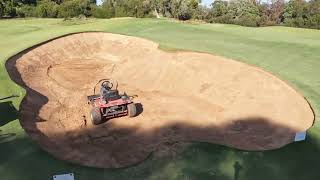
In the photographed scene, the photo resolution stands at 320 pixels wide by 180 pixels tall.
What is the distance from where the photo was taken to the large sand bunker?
19.8 m

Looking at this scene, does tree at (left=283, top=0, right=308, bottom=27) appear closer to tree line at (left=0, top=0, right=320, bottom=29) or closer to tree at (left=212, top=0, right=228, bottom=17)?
tree line at (left=0, top=0, right=320, bottom=29)

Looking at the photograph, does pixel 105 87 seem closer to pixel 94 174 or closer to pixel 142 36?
pixel 94 174

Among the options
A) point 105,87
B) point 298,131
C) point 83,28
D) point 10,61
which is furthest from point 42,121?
point 83,28

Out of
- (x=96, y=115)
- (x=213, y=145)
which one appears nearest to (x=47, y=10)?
(x=96, y=115)

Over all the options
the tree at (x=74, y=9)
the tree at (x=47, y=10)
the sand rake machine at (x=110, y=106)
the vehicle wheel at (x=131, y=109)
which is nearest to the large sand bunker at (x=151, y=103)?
the vehicle wheel at (x=131, y=109)

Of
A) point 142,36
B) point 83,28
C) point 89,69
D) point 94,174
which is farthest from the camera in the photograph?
point 83,28

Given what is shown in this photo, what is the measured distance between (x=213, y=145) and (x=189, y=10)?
5744cm

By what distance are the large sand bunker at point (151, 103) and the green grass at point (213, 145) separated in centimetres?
72

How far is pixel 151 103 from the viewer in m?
25.2

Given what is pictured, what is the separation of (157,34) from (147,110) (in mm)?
16411

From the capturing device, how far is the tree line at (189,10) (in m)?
63.6

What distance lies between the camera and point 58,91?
90.2ft

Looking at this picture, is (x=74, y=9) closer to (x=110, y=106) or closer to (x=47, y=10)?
(x=47, y=10)

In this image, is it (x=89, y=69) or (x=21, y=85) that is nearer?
(x=21, y=85)
